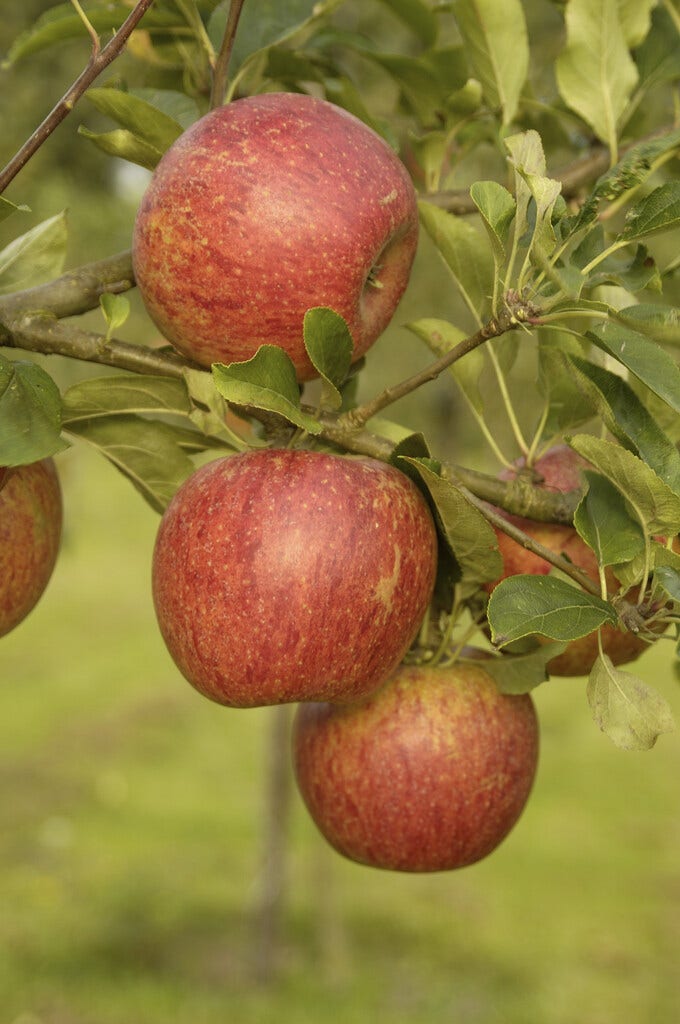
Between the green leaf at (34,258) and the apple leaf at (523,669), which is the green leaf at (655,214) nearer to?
the apple leaf at (523,669)

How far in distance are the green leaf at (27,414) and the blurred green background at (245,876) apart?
8.02 ft

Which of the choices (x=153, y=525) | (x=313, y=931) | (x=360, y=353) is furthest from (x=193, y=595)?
(x=153, y=525)

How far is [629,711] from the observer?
96 cm

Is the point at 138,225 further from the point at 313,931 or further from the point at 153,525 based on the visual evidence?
the point at 153,525

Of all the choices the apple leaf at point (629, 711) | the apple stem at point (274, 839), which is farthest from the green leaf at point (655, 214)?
the apple stem at point (274, 839)

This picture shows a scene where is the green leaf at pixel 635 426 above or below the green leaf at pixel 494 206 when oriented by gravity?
below

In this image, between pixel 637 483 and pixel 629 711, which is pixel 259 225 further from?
pixel 629 711

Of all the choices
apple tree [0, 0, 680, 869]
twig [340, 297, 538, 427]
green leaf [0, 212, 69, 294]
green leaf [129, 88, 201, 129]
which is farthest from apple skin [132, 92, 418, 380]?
green leaf [129, 88, 201, 129]

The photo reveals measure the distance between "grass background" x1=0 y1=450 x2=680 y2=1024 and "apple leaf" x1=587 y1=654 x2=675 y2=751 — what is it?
2747 mm

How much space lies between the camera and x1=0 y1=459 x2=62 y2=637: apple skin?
1115 millimetres

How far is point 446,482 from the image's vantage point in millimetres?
943

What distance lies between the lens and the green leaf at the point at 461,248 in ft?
3.81

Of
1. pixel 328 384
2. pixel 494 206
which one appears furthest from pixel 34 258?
pixel 494 206

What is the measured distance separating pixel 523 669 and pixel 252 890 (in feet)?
14.9
